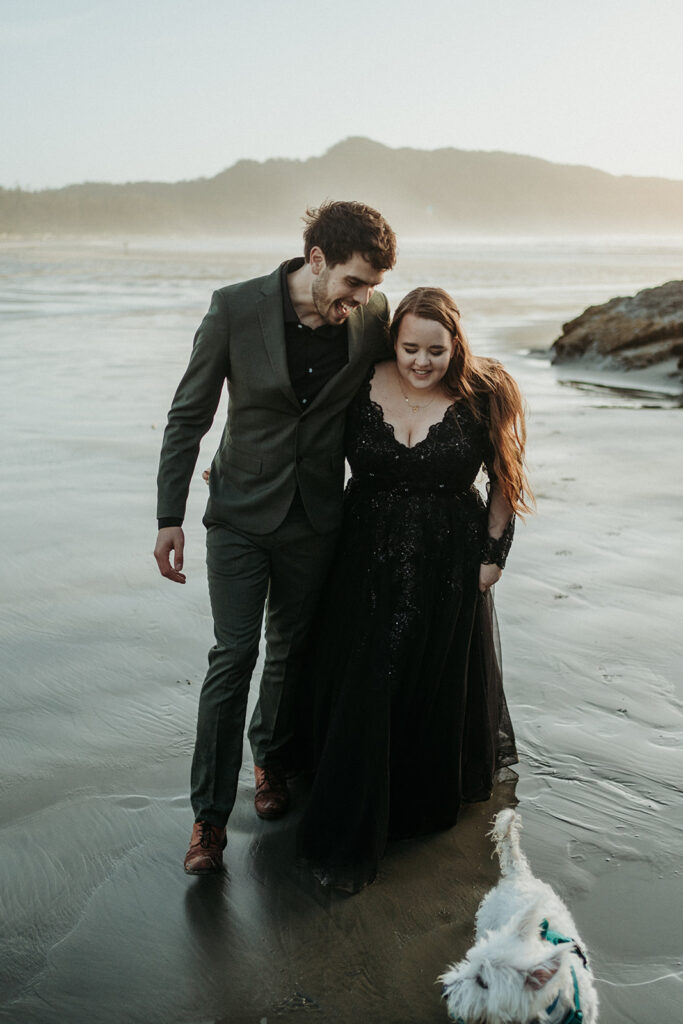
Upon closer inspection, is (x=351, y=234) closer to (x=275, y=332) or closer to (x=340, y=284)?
(x=340, y=284)

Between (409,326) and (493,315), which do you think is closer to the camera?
(409,326)

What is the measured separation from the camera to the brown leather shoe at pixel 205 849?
3186 mm

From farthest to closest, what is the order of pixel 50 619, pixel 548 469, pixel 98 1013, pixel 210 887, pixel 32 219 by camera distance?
1. pixel 32 219
2. pixel 548 469
3. pixel 50 619
4. pixel 210 887
5. pixel 98 1013

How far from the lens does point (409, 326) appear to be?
3270 millimetres

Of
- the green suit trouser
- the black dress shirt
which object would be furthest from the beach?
the black dress shirt

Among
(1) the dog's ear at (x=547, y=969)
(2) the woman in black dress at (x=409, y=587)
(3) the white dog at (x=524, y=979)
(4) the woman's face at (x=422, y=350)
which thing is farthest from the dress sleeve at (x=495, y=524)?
(1) the dog's ear at (x=547, y=969)

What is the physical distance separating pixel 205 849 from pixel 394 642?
0.89 meters

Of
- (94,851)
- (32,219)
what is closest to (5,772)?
(94,851)

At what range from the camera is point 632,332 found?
1422 cm

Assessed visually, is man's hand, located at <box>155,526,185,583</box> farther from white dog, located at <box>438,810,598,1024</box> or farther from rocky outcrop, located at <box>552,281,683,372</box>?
rocky outcrop, located at <box>552,281,683,372</box>

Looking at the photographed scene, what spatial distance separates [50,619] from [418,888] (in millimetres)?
2601

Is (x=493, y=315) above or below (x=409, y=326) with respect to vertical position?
below

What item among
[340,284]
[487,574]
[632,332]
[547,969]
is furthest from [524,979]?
[632,332]

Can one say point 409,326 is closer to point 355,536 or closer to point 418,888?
point 355,536
